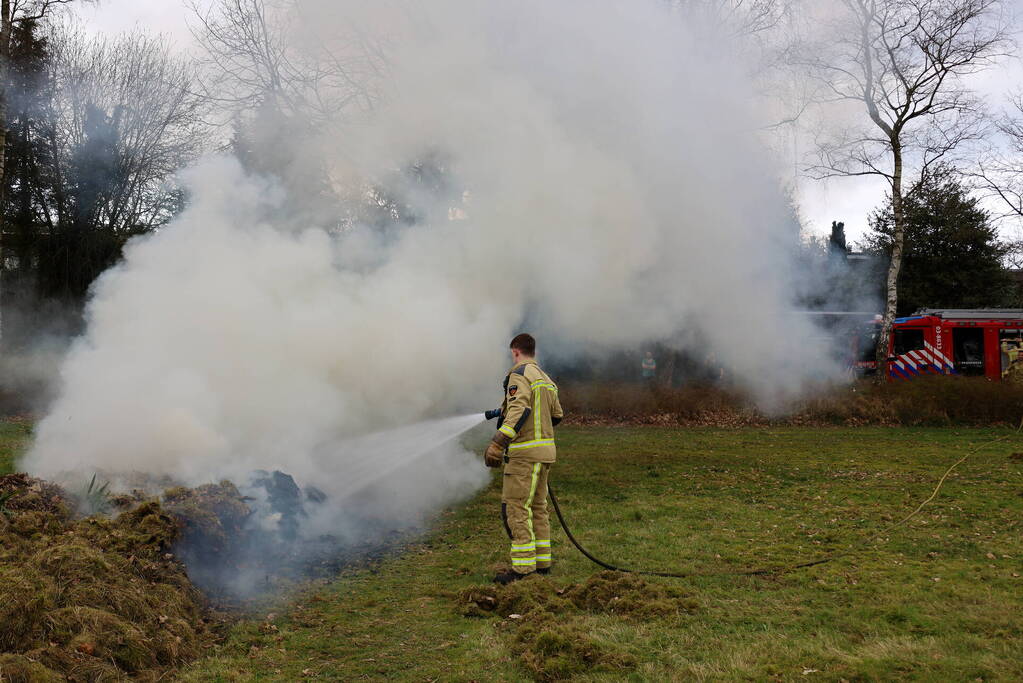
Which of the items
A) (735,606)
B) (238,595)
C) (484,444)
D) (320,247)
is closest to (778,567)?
(735,606)

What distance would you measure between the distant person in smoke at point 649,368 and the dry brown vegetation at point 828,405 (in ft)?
0.76

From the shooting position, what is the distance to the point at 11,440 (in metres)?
14.1

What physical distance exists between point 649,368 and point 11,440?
1437 centimetres

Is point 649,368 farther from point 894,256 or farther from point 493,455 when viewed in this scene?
point 493,455

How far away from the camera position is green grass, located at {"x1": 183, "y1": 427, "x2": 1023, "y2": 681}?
186 inches

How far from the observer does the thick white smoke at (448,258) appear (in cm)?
826

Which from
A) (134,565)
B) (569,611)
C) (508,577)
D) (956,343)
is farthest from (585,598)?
(956,343)

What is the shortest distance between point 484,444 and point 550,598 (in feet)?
25.1

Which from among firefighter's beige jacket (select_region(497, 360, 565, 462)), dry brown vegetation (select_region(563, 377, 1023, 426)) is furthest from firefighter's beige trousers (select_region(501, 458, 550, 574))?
dry brown vegetation (select_region(563, 377, 1023, 426))

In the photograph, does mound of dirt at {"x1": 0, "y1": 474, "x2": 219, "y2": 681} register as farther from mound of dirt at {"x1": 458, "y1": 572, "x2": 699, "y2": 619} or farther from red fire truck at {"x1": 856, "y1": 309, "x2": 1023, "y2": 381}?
red fire truck at {"x1": 856, "y1": 309, "x2": 1023, "y2": 381}

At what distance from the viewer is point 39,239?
2338cm

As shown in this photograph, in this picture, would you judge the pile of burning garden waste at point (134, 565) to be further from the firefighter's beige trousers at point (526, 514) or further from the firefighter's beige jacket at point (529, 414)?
the firefighter's beige jacket at point (529, 414)

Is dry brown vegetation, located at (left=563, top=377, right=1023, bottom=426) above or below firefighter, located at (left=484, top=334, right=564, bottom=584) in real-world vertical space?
below

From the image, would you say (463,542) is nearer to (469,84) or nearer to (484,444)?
(484,444)
